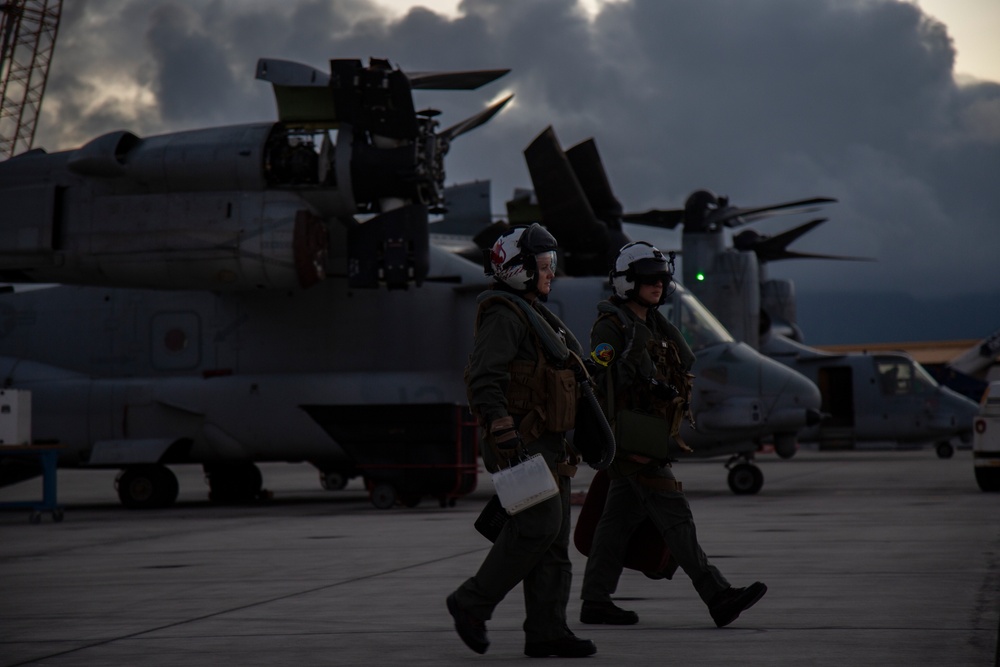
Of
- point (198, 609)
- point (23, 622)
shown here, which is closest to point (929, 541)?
point (198, 609)

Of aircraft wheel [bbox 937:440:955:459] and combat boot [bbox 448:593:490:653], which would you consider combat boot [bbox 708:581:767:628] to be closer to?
combat boot [bbox 448:593:490:653]

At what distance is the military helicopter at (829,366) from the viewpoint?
28094 millimetres

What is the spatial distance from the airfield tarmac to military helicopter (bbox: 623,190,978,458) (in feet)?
44.3

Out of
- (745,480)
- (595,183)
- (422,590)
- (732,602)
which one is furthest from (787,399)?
(732,602)

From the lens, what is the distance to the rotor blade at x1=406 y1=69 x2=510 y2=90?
16.0m

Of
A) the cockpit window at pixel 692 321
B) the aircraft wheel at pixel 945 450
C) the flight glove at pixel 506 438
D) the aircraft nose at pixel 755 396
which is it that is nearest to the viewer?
the flight glove at pixel 506 438

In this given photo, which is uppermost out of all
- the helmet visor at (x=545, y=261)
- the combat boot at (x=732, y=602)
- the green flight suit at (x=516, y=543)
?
the helmet visor at (x=545, y=261)

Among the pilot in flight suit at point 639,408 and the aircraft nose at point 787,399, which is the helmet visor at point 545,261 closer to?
the pilot in flight suit at point 639,408

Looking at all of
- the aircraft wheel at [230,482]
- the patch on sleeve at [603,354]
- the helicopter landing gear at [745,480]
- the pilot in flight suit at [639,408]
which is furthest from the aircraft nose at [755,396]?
the patch on sleeve at [603,354]

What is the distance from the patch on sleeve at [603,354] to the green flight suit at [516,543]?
2.97 ft

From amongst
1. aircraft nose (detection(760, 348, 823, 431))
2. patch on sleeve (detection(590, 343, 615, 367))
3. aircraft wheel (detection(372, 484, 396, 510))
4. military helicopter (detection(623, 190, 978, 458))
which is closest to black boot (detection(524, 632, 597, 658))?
patch on sleeve (detection(590, 343, 615, 367))

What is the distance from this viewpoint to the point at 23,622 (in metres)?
6.75

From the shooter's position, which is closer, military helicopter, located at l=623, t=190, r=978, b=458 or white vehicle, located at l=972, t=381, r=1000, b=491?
white vehicle, located at l=972, t=381, r=1000, b=491

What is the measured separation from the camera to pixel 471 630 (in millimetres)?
5277
